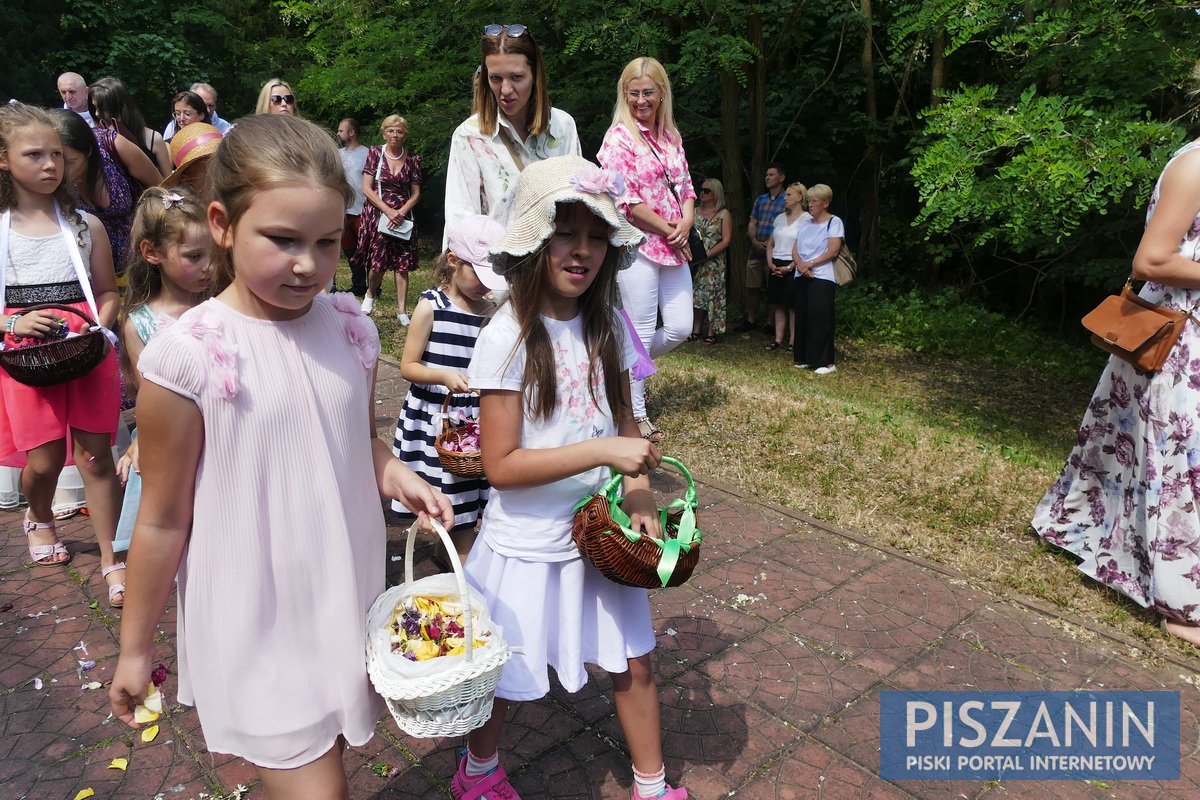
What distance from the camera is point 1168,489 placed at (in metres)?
3.78

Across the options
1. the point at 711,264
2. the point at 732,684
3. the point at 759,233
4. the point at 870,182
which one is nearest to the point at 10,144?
the point at 732,684

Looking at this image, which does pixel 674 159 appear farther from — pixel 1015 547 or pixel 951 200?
pixel 1015 547

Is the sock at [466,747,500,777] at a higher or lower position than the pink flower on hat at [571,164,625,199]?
lower

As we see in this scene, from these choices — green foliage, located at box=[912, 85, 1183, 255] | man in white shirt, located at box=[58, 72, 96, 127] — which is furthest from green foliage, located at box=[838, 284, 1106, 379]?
man in white shirt, located at box=[58, 72, 96, 127]

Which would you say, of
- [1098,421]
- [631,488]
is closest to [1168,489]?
[1098,421]

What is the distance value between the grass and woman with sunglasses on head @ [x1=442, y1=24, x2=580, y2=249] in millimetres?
2378

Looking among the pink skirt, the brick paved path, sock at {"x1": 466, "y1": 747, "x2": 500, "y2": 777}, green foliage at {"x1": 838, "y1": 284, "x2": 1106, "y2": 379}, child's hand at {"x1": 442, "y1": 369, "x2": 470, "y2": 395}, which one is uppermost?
child's hand at {"x1": 442, "y1": 369, "x2": 470, "y2": 395}

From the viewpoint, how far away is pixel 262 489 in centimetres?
186

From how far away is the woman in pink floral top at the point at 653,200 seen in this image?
5195mm

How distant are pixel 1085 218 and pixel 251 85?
746 inches

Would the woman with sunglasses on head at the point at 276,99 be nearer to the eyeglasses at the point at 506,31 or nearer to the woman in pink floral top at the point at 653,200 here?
the woman in pink floral top at the point at 653,200

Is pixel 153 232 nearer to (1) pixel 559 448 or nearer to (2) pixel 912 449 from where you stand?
(1) pixel 559 448

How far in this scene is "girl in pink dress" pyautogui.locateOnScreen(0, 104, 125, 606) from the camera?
3658 millimetres

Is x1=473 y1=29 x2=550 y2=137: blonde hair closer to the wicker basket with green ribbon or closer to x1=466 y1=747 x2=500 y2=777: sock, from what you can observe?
the wicker basket with green ribbon
